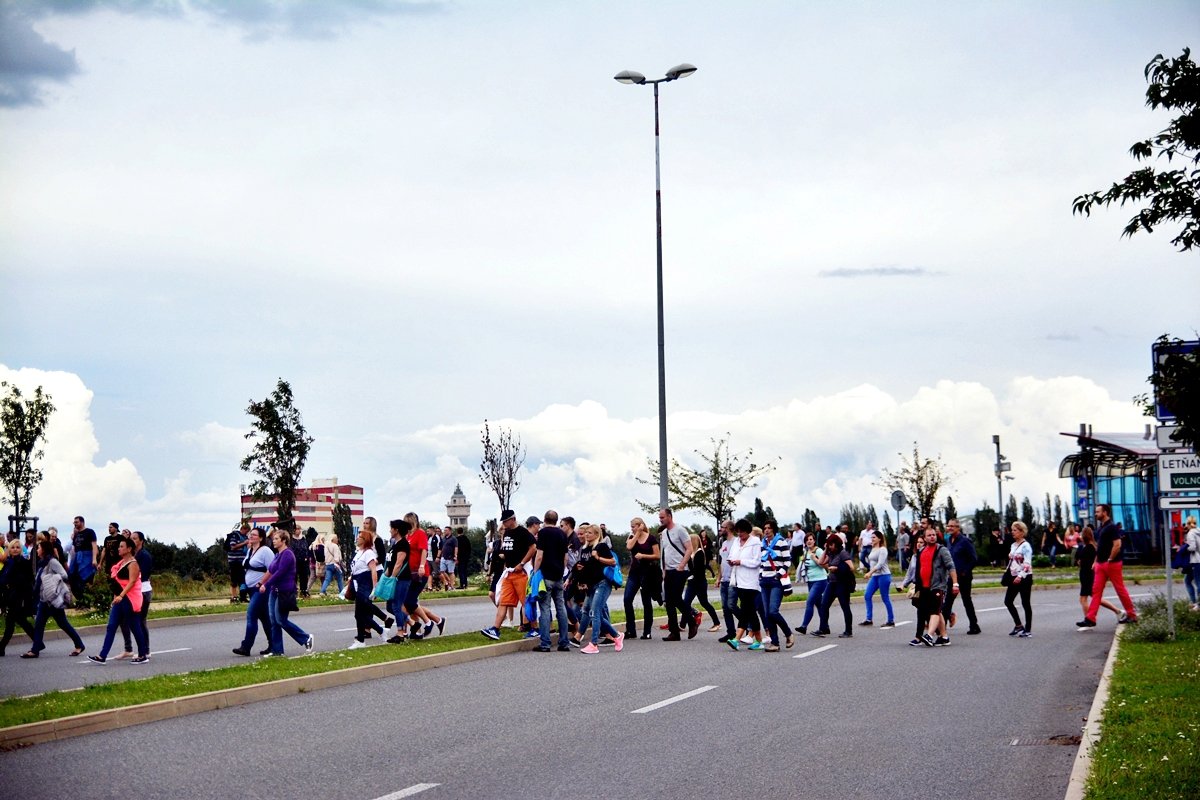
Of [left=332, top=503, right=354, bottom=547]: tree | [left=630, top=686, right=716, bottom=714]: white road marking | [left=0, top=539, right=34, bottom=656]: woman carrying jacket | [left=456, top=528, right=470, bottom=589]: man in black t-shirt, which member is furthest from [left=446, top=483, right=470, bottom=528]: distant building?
[left=630, top=686, right=716, bottom=714]: white road marking

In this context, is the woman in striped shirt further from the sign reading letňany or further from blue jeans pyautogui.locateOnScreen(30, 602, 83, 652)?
blue jeans pyautogui.locateOnScreen(30, 602, 83, 652)

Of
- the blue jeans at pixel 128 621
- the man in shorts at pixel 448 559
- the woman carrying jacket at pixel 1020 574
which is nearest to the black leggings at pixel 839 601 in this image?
the woman carrying jacket at pixel 1020 574

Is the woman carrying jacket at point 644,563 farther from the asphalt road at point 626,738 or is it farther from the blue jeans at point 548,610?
the asphalt road at point 626,738

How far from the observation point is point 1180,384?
1405cm

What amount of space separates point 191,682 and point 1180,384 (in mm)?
10648

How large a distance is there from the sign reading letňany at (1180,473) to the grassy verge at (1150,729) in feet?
7.00

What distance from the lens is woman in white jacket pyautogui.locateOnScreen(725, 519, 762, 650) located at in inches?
768

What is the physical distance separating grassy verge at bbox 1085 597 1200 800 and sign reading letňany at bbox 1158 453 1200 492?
213 cm

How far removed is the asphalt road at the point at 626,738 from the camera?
30.1 ft

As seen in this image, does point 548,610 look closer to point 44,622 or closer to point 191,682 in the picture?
point 191,682

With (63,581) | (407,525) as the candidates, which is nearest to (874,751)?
(407,525)

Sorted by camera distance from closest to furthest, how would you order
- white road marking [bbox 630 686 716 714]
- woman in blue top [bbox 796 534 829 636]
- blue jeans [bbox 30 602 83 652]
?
white road marking [bbox 630 686 716 714] < blue jeans [bbox 30 602 83 652] < woman in blue top [bbox 796 534 829 636]

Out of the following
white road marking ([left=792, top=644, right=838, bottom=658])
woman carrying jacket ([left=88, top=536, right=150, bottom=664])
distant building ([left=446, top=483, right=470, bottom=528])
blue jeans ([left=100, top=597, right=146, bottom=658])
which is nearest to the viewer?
woman carrying jacket ([left=88, top=536, right=150, bottom=664])

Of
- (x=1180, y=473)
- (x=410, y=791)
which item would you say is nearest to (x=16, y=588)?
(x=410, y=791)
